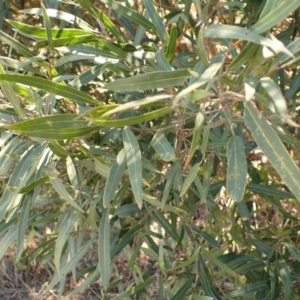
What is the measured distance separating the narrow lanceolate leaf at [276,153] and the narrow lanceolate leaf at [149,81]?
0.15 m

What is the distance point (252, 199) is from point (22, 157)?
1047 millimetres

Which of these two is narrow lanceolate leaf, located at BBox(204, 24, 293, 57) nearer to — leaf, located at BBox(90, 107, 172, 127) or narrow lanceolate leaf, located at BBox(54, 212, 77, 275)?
leaf, located at BBox(90, 107, 172, 127)

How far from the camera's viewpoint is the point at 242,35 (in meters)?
0.68

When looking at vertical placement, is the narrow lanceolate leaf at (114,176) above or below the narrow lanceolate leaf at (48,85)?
below

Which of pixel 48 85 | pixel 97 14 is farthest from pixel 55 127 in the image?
pixel 97 14

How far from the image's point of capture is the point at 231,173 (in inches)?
30.1

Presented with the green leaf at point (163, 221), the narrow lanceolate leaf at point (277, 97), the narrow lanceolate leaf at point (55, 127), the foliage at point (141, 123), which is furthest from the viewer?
the green leaf at point (163, 221)

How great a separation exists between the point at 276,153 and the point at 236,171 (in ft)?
0.31

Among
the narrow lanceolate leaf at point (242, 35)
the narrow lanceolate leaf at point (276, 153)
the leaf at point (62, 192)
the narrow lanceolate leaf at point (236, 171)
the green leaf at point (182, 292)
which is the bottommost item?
the green leaf at point (182, 292)

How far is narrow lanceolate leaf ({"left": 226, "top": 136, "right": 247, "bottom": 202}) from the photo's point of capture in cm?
74

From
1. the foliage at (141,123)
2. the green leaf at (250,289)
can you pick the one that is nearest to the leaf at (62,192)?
the foliage at (141,123)

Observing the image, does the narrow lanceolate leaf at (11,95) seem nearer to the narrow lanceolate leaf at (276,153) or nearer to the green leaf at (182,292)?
the narrow lanceolate leaf at (276,153)

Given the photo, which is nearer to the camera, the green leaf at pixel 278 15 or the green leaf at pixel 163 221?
the green leaf at pixel 278 15

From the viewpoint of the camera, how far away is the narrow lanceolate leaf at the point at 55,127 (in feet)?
2.67
